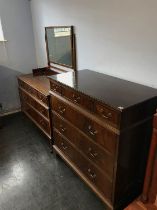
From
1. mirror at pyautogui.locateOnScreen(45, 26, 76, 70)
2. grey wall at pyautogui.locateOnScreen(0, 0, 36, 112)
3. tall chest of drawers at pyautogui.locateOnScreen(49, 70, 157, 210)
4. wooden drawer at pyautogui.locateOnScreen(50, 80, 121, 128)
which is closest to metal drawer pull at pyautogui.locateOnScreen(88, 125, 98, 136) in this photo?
tall chest of drawers at pyautogui.locateOnScreen(49, 70, 157, 210)

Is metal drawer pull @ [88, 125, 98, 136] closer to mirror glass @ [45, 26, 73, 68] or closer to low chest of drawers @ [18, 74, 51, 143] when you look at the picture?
low chest of drawers @ [18, 74, 51, 143]

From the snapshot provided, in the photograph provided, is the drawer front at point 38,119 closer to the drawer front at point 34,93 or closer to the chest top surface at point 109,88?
the drawer front at point 34,93

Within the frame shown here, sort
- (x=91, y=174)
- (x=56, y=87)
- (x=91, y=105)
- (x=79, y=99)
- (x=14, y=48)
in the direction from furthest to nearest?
(x=14, y=48) < (x=56, y=87) < (x=91, y=174) < (x=79, y=99) < (x=91, y=105)

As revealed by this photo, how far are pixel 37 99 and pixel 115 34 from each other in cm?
126

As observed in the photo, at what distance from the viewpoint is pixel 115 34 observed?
5.74 ft

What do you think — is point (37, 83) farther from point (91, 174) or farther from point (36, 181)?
point (91, 174)

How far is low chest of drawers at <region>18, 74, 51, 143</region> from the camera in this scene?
88.1 inches

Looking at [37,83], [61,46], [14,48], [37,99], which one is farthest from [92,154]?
[14,48]

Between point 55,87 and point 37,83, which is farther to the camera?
point 37,83

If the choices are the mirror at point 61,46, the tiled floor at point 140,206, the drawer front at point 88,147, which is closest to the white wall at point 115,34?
the mirror at point 61,46

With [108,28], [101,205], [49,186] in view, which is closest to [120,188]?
[101,205]

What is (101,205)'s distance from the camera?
1.68m

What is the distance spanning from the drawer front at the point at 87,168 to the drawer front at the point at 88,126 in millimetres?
300

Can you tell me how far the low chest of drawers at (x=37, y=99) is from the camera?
2.24 meters
